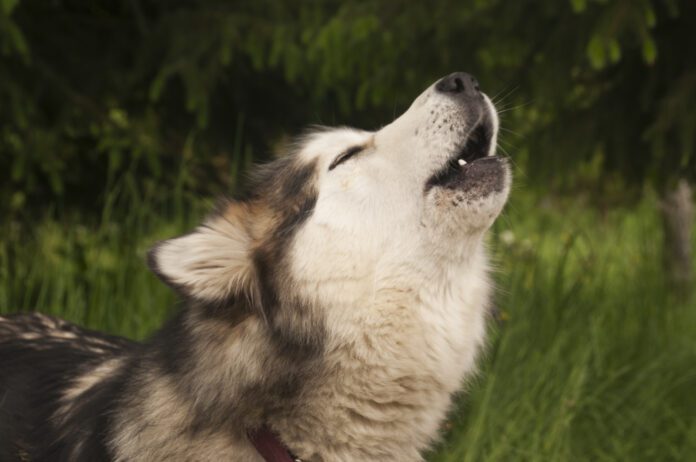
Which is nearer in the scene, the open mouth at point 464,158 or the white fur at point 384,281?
the white fur at point 384,281

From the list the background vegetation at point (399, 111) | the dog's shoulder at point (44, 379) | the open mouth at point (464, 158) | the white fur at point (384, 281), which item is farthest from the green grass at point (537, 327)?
the dog's shoulder at point (44, 379)

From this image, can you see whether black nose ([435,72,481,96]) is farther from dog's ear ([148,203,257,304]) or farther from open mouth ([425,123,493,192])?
dog's ear ([148,203,257,304])

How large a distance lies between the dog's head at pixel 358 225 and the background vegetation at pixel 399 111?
0.81 meters

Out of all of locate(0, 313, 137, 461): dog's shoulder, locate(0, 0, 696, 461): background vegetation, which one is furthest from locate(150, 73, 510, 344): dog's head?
locate(0, 0, 696, 461): background vegetation

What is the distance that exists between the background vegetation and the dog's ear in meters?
1.04

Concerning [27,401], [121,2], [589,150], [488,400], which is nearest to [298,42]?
[121,2]

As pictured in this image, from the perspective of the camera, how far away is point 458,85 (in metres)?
3.12

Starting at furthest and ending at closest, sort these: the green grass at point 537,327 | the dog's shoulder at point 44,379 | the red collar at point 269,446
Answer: the green grass at point 537,327
the dog's shoulder at point 44,379
the red collar at point 269,446

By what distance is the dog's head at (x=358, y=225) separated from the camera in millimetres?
2889

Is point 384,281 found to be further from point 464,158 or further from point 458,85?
point 458,85

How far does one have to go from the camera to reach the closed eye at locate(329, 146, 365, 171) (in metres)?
3.11

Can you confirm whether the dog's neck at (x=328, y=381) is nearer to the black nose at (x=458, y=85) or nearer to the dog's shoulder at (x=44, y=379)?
the dog's shoulder at (x=44, y=379)

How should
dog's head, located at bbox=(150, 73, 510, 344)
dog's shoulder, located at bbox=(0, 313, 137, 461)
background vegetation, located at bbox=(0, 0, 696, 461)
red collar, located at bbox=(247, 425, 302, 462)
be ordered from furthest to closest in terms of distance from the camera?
background vegetation, located at bbox=(0, 0, 696, 461) < dog's shoulder, located at bbox=(0, 313, 137, 461) < dog's head, located at bbox=(150, 73, 510, 344) < red collar, located at bbox=(247, 425, 302, 462)

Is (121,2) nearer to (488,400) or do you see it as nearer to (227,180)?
(227,180)
